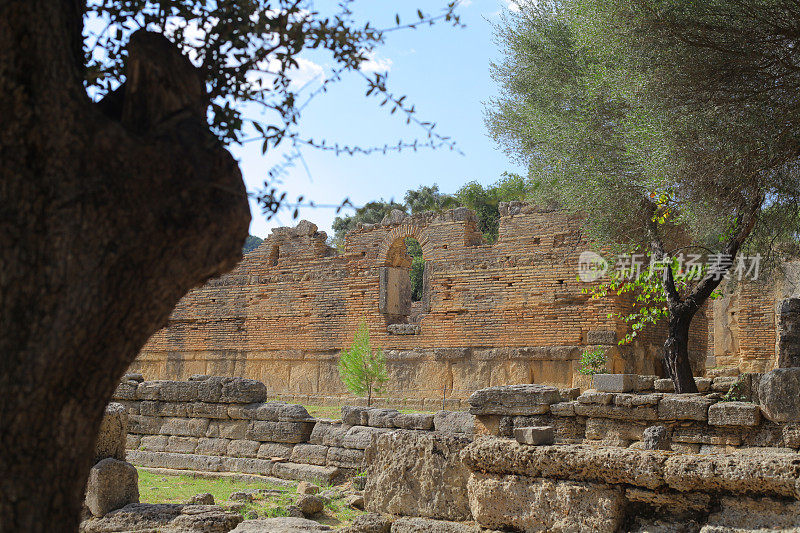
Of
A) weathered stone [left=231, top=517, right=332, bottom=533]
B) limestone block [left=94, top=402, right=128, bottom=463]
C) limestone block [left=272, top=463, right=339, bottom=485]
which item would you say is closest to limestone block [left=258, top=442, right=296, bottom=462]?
limestone block [left=272, top=463, right=339, bottom=485]

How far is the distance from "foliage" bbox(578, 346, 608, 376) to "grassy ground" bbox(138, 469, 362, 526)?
590 cm

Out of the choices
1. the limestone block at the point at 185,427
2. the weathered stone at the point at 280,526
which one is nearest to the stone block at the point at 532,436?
the weathered stone at the point at 280,526

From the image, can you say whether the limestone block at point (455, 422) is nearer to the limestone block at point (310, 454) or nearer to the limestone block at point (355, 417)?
the limestone block at point (355, 417)

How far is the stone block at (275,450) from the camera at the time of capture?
10781 mm

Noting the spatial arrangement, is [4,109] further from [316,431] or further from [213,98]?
[316,431]

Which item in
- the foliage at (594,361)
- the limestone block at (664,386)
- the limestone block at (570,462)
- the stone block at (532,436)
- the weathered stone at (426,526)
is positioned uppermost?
the foliage at (594,361)

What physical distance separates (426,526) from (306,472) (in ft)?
15.1

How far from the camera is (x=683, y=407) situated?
332 inches

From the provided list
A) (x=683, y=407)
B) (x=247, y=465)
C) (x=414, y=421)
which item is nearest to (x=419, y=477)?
(x=683, y=407)

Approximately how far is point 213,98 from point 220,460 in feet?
28.4

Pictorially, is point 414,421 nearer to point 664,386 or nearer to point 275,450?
point 275,450

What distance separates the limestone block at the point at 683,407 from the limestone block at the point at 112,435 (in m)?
6.06

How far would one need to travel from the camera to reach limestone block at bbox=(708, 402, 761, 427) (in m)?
7.82

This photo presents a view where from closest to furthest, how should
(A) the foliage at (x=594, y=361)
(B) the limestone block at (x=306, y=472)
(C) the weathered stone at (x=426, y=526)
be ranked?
(C) the weathered stone at (x=426, y=526) → (B) the limestone block at (x=306, y=472) → (A) the foliage at (x=594, y=361)
